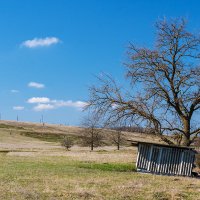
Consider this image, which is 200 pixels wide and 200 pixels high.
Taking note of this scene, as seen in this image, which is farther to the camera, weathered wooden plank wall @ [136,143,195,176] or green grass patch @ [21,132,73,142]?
green grass patch @ [21,132,73,142]

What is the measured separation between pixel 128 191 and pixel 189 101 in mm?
17561

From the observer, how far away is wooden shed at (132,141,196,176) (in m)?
30.6

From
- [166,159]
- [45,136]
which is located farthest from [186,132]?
[45,136]

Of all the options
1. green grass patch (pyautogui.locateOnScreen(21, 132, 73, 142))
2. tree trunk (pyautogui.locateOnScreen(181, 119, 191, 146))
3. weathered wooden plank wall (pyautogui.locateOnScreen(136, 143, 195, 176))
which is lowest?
green grass patch (pyautogui.locateOnScreen(21, 132, 73, 142))

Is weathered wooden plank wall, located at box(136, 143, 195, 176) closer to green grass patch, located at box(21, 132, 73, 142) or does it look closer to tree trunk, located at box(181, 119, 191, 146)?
tree trunk, located at box(181, 119, 191, 146)

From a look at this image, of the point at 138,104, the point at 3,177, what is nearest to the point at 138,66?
the point at 138,104

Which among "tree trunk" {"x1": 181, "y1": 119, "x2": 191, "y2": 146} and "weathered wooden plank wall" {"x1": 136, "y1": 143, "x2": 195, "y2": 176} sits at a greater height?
"tree trunk" {"x1": 181, "y1": 119, "x2": 191, "y2": 146}

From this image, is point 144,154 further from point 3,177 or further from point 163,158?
point 3,177

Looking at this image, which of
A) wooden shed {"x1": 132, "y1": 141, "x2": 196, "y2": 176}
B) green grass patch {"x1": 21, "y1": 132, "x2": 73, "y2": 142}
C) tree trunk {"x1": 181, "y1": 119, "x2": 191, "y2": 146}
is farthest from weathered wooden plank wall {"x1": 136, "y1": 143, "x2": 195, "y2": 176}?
green grass patch {"x1": 21, "y1": 132, "x2": 73, "y2": 142}

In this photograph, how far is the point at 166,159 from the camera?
30.9 m

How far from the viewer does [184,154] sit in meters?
30.7

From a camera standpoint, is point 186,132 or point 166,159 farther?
point 186,132

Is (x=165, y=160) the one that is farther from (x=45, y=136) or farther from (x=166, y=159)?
(x=45, y=136)

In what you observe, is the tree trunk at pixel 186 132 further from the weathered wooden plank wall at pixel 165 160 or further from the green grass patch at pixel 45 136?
the green grass patch at pixel 45 136
